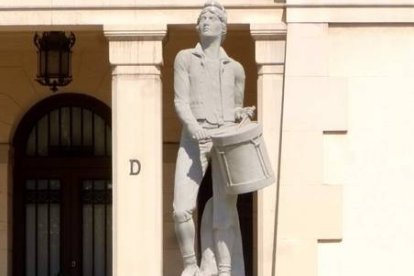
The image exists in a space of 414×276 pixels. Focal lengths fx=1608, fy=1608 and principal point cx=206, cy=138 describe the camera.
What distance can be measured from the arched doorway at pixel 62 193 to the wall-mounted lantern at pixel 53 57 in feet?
7.01

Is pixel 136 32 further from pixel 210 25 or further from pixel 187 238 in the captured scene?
pixel 187 238

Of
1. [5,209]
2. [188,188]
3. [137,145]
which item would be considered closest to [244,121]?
[188,188]

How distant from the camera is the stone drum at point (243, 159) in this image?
1388 centimetres

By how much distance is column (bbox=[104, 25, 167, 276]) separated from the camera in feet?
57.2

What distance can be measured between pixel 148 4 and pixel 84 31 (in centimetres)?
93

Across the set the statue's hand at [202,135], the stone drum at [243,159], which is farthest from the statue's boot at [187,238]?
the statue's hand at [202,135]

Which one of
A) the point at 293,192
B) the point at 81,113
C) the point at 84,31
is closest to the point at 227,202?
the point at 293,192

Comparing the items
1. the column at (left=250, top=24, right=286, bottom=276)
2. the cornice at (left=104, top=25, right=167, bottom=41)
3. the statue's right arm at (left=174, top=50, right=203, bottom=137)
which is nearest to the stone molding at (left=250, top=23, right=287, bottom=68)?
the column at (left=250, top=24, right=286, bottom=276)

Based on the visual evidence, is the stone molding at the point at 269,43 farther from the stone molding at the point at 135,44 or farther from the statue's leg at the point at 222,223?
the statue's leg at the point at 222,223

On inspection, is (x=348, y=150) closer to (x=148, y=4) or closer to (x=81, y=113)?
(x=148, y=4)

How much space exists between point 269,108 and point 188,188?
11.7 ft

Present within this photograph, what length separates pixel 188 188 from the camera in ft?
46.5

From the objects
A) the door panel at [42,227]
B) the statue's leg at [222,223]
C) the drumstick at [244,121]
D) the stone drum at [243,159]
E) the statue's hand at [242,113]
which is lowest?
the door panel at [42,227]

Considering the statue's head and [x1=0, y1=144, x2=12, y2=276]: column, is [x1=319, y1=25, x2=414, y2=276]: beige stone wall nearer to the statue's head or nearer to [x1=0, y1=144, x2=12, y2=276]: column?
the statue's head
